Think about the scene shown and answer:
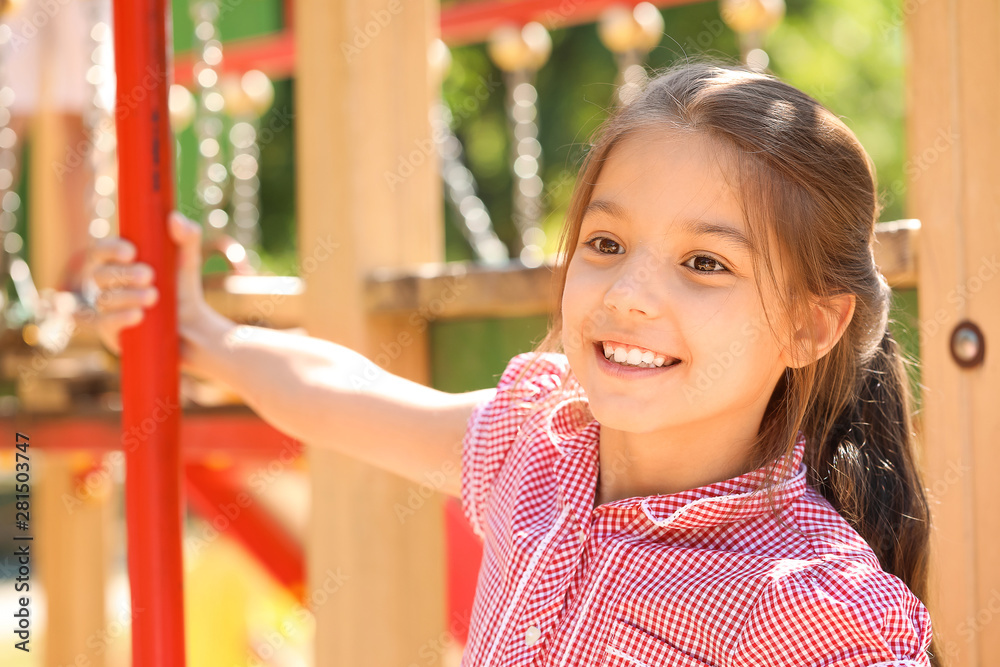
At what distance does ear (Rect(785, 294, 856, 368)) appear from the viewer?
103 cm

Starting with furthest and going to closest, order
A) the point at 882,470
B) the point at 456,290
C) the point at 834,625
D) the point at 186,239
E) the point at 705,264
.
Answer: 1. the point at 456,290
2. the point at 186,239
3. the point at 882,470
4. the point at 705,264
5. the point at 834,625

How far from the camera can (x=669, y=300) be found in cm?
95

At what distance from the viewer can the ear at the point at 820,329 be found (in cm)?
103

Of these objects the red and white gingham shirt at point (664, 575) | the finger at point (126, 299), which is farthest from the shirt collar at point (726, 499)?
the finger at point (126, 299)

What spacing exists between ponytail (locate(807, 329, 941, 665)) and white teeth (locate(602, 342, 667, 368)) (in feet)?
0.83

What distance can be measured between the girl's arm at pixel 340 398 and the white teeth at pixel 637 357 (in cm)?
29

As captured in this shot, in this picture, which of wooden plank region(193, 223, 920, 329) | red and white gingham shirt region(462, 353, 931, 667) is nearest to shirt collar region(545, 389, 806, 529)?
red and white gingham shirt region(462, 353, 931, 667)

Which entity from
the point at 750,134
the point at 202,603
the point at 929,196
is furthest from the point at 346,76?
the point at 202,603

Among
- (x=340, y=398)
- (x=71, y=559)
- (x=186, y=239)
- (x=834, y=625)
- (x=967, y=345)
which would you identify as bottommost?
(x=71, y=559)

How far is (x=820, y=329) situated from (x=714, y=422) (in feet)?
0.48

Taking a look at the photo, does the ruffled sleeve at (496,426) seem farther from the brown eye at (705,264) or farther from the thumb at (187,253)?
the thumb at (187,253)

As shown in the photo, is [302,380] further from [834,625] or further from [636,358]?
[834,625]

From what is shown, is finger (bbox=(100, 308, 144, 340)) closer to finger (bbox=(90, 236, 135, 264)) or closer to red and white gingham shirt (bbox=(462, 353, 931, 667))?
finger (bbox=(90, 236, 135, 264))

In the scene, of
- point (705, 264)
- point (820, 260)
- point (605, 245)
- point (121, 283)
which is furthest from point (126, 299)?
point (820, 260)
